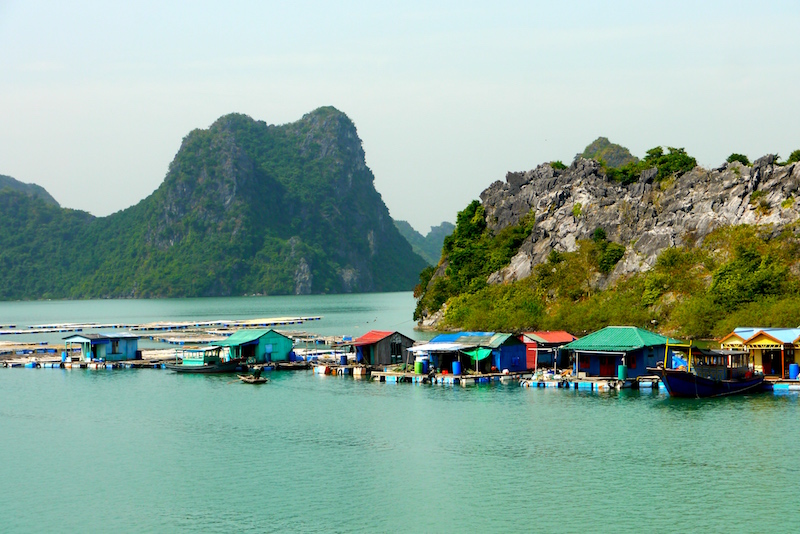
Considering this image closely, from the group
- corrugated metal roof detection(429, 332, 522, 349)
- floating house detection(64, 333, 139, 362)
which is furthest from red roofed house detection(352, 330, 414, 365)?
floating house detection(64, 333, 139, 362)

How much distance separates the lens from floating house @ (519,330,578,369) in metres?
64.6

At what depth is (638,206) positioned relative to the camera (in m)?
114

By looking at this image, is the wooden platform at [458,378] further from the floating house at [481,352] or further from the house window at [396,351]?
the house window at [396,351]

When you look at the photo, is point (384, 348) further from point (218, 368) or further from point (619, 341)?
point (619, 341)

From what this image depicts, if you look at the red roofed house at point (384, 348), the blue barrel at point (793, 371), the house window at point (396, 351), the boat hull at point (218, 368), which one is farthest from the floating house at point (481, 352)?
the blue barrel at point (793, 371)

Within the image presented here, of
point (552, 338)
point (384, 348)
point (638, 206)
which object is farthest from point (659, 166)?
point (384, 348)

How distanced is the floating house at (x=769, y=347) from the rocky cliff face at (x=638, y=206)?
45.5m

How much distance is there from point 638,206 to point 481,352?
58.0 m

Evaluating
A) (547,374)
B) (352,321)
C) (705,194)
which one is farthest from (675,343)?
(352,321)

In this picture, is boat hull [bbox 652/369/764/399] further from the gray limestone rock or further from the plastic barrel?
the gray limestone rock

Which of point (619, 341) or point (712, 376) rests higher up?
point (619, 341)

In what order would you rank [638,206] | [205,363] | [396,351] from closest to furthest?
[396,351]
[205,363]
[638,206]

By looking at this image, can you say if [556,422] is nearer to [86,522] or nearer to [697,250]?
[86,522]

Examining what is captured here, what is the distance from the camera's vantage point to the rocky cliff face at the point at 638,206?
10175 cm
